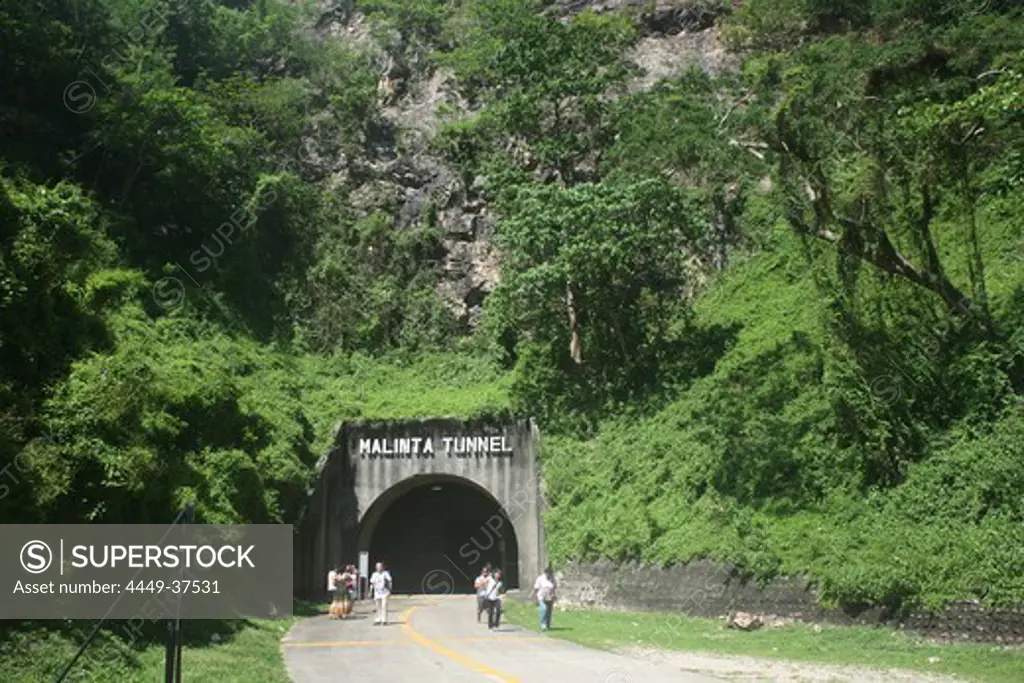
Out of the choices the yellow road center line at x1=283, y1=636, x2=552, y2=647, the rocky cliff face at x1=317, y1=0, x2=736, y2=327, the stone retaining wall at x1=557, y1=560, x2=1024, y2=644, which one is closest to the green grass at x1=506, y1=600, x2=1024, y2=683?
the stone retaining wall at x1=557, y1=560, x2=1024, y2=644

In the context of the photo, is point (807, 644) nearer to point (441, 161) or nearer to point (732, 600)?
point (732, 600)

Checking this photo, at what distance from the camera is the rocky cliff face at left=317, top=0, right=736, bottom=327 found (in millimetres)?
31828

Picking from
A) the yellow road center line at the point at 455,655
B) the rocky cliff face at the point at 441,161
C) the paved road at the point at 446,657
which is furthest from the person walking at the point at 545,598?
the rocky cliff face at the point at 441,161

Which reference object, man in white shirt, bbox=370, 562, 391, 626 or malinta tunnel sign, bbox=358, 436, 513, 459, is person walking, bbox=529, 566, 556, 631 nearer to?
man in white shirt, bbox=370, 562, 391, 626

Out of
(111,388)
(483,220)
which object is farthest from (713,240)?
(111,388)

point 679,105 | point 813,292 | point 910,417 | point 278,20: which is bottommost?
point 910,417

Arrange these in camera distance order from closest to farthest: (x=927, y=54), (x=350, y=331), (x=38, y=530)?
(x=38, y=530), (x=927, y=54), (x=350, y=331)

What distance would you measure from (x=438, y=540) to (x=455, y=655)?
19.6m

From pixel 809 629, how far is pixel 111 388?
11.0m

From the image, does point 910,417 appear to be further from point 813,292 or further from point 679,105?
point 679,105

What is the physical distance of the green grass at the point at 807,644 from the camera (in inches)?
469

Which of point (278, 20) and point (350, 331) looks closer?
point (350, 331)

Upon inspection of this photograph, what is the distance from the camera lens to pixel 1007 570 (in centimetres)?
1338

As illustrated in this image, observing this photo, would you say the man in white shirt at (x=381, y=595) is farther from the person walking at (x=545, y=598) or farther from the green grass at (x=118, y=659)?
the green grass at (x=118, y=659)
